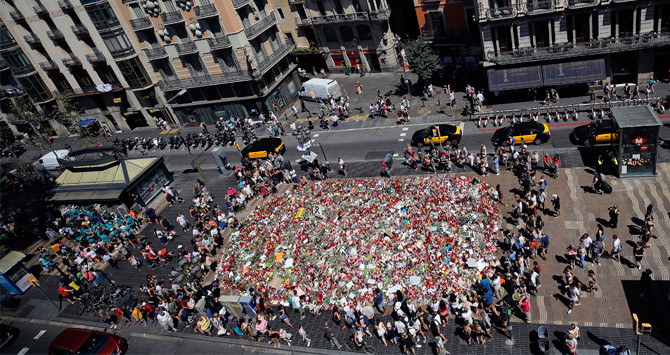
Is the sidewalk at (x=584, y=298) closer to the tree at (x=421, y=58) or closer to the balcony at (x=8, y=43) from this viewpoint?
the tree at (x=421, y=58)

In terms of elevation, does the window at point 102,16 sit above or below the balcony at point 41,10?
below

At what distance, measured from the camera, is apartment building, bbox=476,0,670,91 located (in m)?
35.1

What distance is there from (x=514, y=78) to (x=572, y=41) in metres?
5.49

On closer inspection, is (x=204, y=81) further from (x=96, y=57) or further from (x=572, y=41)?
(x=572, y=41)

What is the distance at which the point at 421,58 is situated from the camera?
149 feet

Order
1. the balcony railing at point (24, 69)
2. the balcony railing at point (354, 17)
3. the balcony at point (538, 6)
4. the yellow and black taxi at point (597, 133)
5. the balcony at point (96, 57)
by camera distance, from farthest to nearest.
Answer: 1. the balcony railing at point (24, 69)
2. the balcony at point (96, 57)
3. the balcony railing at point (354, 17)
4. the balcony at point (538, 6)
5. the yellow and black taxi at point (597, 133)

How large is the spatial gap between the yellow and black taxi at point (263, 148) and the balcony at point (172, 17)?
16885mm

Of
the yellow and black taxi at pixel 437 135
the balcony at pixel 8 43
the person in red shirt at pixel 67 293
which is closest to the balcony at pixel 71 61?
the balcony at pixel 8 43

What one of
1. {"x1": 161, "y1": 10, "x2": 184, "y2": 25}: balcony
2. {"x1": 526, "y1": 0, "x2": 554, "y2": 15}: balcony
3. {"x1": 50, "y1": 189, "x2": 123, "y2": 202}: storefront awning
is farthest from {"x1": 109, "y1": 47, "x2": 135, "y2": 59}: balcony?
{"x1": 526, "y1": 0, "x2": 554, "y2": 15}: balcony

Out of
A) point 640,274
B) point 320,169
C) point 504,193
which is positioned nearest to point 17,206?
point 320,169

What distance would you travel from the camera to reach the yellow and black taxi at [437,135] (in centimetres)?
3725

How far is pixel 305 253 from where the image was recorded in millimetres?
29078

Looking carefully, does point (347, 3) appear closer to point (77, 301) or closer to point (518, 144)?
point (518, 144)

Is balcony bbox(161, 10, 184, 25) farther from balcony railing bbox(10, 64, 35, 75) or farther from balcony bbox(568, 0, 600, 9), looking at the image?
balcony bbox(568, 0, 600, 9)
